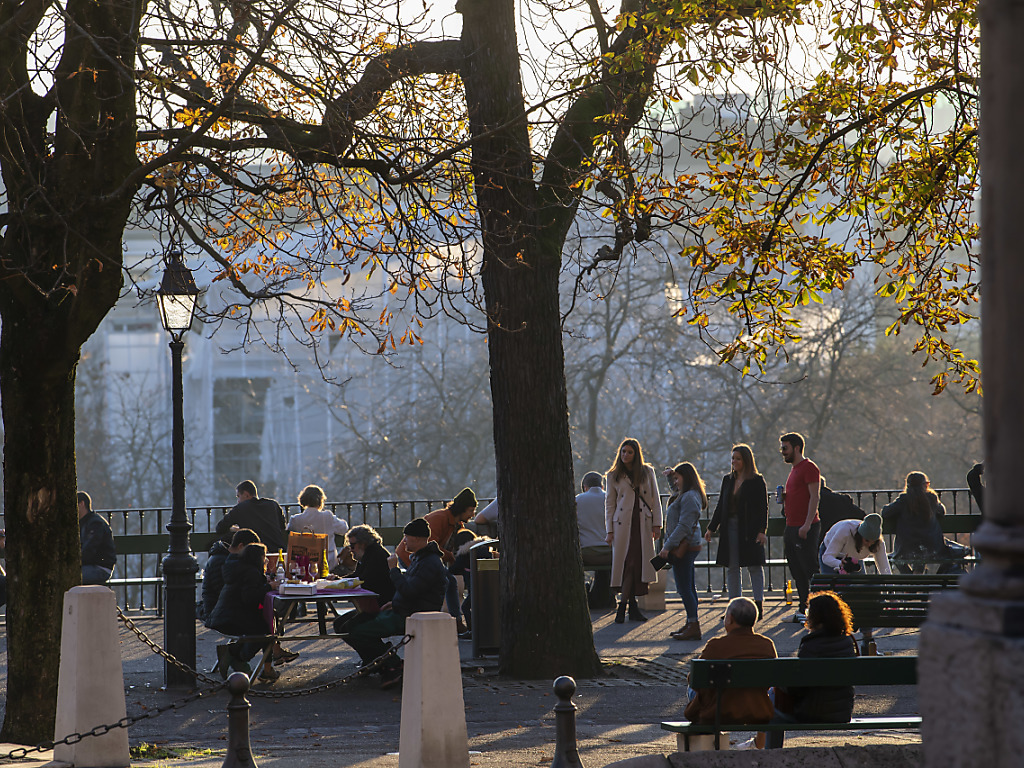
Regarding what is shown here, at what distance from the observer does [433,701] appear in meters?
6.50

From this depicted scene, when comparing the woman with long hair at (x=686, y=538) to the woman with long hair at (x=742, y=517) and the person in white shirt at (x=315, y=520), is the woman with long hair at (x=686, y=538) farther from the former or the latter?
the person in white shirt at (x=315, y=520)

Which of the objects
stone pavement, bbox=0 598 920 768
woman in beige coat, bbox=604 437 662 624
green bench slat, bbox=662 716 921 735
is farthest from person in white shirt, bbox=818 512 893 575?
green bench slat, bbox=662 716 921 735

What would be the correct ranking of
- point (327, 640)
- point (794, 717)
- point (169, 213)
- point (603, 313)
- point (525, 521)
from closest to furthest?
point (794, 717)
point (169, 213)
point (525, 521)
point (327, 640)
point (603, 313)

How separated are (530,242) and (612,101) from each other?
1.38m

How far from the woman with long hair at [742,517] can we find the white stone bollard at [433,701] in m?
7.31

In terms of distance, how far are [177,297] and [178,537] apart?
2200 millimetres

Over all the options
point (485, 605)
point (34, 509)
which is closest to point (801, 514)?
point (485, 605)

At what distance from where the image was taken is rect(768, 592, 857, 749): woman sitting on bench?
628 centimetres

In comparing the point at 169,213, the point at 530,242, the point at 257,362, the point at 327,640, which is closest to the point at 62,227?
the point at 169,213

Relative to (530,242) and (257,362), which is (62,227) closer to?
(530,242)

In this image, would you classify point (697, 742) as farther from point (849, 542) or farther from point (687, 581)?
point (687, 581)

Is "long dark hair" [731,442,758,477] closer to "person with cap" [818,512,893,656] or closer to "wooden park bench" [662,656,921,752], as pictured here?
"person with cap" [818,512,893,656]

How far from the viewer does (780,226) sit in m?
11.0

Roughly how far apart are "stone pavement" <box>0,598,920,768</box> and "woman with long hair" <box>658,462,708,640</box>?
31cm
